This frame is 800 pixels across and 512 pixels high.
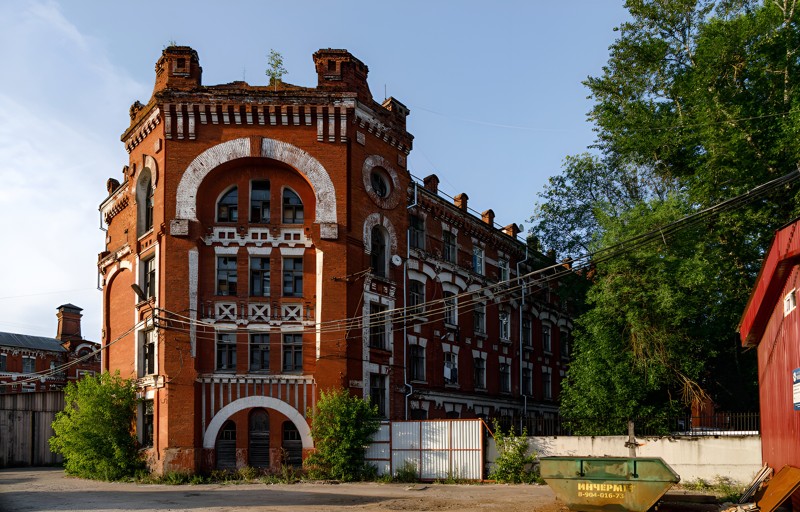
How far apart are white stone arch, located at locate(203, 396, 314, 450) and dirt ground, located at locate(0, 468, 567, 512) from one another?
2032 mm

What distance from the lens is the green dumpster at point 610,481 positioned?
1753 centimetres

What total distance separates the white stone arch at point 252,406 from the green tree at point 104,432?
124 inches

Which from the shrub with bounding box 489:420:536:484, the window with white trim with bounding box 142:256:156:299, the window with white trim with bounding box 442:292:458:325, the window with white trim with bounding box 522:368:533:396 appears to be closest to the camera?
the shrub with bounding box 489:420:536:484

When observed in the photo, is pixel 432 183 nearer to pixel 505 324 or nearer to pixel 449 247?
pixel 449 247


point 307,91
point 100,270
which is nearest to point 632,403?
point 307,91

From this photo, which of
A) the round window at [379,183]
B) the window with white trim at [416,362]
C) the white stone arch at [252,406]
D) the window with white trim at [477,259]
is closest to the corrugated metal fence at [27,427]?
the white stone arch at [252,406]

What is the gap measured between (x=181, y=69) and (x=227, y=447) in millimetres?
14251

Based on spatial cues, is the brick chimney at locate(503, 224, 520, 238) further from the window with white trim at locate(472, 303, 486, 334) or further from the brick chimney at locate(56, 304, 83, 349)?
the brick chimney at locate(56, 304, 83, 349)

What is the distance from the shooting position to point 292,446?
27297 millimetres

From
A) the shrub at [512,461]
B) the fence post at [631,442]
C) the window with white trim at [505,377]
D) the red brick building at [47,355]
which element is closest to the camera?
the fence post at [631,442]

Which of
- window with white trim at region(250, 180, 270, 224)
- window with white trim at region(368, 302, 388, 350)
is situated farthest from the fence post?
window with white trim at region(250, 180, 270, 224)

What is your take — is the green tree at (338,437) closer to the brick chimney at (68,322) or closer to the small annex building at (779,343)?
the small annex building at (779,343)

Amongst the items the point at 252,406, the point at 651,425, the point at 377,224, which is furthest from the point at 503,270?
the point at 252,406

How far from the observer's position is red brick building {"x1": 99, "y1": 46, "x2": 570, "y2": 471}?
2731 centimetres
